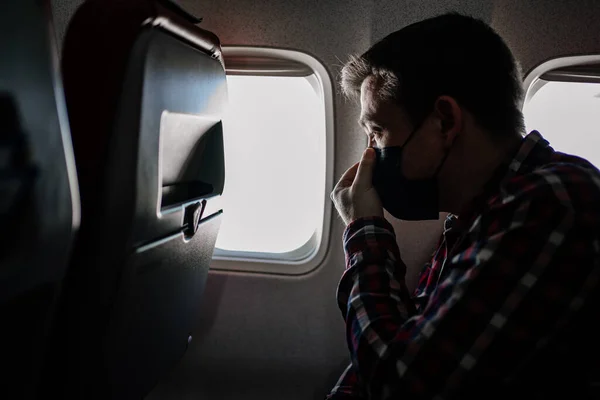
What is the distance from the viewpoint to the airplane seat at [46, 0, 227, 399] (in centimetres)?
83

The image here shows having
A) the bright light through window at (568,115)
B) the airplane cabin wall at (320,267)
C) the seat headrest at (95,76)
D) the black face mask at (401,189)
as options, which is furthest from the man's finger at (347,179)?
the bright light through window at (568,115)

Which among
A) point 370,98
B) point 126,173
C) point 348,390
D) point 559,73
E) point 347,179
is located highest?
point 559,73

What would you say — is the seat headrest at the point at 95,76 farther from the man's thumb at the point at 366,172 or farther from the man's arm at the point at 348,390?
the man's arm at the point at 348,390

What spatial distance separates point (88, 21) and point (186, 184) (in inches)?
19.2

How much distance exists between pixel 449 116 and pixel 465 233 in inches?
10.9

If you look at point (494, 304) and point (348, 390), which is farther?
point (348, 390)

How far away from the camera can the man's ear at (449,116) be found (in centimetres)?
Result: 113

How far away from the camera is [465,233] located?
40.9 inches

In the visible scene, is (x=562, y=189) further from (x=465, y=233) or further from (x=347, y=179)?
(x=347, y=179)

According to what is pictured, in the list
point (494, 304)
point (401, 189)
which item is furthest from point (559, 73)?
point (494, 304)

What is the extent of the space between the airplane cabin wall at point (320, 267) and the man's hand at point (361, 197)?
1.82 feet

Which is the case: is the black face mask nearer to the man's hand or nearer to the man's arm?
the man's hand

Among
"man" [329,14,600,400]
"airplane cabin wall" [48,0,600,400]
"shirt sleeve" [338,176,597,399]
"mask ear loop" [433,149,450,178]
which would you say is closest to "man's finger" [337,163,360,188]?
"man" [329,14,600,400]

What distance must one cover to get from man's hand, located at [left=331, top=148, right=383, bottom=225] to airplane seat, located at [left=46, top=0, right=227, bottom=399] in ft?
1.31
